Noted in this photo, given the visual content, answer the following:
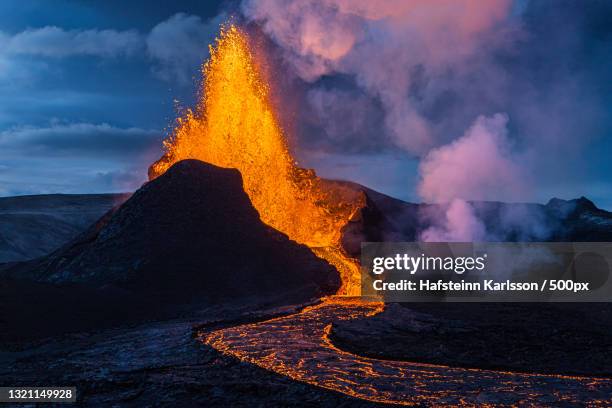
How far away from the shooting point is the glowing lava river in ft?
25.6

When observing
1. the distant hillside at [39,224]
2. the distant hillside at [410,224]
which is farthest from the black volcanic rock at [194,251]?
the distant hillside at [39,224]

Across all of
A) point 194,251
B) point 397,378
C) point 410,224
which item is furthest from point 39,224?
point 397,378

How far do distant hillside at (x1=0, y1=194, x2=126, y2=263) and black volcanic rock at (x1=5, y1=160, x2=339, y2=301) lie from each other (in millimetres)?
29197

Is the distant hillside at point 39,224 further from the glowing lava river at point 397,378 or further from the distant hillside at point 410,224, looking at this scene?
the glowing lava river at point 397,378

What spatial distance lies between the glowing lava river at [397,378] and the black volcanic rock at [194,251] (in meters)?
8.13

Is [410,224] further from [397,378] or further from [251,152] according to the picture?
[397,378]

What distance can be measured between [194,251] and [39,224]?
44.1 metres

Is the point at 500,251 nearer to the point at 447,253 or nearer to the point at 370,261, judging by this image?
the point at 447,253

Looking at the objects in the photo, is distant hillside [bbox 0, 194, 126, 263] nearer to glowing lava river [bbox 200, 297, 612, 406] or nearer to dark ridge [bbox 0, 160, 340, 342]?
dark ridge [bbox 0, 160, 340, 342]

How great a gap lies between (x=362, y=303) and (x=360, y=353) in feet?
24.1

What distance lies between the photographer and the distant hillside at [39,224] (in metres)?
51.5

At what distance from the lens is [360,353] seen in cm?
1125

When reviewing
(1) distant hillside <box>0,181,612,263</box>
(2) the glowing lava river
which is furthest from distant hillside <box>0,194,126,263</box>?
(2) the glowing lava river

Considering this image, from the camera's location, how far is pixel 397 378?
8891 mm
